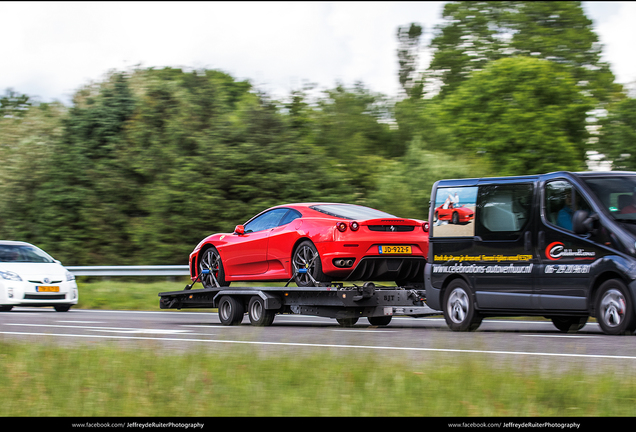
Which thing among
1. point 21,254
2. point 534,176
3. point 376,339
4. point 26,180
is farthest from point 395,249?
point 26,180

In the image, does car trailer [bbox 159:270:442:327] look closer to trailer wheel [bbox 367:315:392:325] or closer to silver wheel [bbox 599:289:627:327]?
trailer wheel [bbox 367:315:392:325]

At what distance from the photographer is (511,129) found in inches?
1512

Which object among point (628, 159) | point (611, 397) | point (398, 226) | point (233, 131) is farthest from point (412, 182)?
point (611, 397)

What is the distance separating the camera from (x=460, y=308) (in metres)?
11.5

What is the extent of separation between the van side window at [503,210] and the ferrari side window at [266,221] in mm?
3065

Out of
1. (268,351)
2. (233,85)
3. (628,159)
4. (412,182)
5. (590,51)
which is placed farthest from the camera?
(233,85)

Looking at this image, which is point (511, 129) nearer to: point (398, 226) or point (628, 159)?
point (628, 159)

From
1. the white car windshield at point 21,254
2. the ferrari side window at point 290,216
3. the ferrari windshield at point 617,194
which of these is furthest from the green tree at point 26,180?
the ferrari windshield at point 617,194

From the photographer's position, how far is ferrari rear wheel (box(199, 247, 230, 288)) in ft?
44.9

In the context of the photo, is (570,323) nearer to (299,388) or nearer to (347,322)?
(347,322)

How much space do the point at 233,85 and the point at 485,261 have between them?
4017cm

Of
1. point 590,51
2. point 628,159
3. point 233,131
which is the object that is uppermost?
point 590,51

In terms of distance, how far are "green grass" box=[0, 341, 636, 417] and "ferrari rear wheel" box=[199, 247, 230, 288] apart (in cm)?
613

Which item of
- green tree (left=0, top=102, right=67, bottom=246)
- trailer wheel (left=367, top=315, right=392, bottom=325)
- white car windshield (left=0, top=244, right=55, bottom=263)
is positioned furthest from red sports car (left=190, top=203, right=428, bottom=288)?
green tree (left=0, top=102, right=67, bottom=246)
